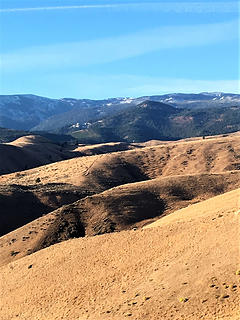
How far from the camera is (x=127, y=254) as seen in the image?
4106cm

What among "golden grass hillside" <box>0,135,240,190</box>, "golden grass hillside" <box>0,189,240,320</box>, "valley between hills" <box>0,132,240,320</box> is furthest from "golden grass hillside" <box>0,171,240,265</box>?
"golden grass hillside" <box>0,135,240,190</box>

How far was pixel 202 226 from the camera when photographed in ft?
135

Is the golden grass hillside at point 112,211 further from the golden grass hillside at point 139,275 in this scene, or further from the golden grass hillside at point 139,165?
the golden grass hillside at point 139,165

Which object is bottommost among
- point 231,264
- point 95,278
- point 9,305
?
point 9,305

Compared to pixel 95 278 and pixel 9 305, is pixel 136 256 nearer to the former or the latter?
pixel 95 278

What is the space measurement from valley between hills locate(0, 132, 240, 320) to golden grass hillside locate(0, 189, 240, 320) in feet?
0.28

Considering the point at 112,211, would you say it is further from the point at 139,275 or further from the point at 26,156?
the point at 26,156

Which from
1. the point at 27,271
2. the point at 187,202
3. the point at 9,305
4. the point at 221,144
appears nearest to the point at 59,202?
A: the point at 187,202

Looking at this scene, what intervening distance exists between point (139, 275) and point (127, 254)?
4.48 m

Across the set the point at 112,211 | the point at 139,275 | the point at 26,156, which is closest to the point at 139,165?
the point at 26,156

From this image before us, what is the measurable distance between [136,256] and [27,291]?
10.7m

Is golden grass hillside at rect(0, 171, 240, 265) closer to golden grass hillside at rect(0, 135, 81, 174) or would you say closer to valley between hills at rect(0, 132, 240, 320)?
Answer: valley between hills at rect(0, 132, 240, 320)

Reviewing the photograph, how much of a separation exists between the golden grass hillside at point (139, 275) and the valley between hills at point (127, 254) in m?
0.09

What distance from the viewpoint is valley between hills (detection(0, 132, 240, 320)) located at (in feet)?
105
